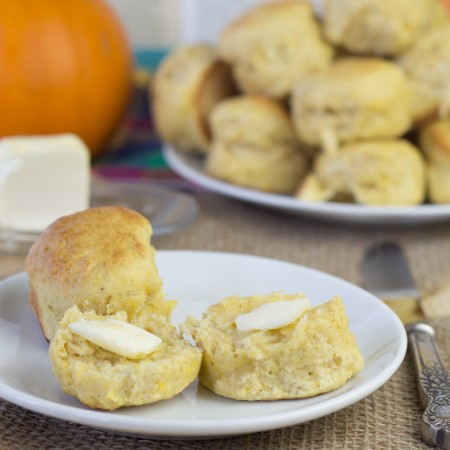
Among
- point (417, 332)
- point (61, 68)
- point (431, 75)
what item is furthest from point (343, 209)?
point (61, 68)

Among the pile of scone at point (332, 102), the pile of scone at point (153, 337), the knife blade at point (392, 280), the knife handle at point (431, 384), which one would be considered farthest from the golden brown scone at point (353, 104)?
the pile of scone at point (153, 337)

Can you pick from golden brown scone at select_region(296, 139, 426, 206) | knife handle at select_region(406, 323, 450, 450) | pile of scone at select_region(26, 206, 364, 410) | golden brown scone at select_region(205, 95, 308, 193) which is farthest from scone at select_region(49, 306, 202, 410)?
golden brown scone at select_region(205, 95, 308, 193)

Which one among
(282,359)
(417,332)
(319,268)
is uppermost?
(282,359)

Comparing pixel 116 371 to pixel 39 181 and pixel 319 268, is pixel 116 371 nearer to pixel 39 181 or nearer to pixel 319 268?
pixel 319 268

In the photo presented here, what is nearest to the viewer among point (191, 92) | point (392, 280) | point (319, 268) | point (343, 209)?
point (392, 280)

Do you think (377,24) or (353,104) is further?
(377,24)

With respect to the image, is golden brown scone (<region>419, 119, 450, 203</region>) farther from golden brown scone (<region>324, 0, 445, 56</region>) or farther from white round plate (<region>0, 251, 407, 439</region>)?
white round plate (<region>0, 251, 407, 439</region>)

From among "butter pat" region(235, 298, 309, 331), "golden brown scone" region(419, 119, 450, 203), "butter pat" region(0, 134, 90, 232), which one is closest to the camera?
"butter pat" region(235, 298, 309, 331)

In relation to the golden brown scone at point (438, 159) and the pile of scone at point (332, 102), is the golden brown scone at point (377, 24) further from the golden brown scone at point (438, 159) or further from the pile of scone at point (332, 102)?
the golden brown scone at point (438, 159)

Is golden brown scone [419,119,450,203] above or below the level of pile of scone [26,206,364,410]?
below
